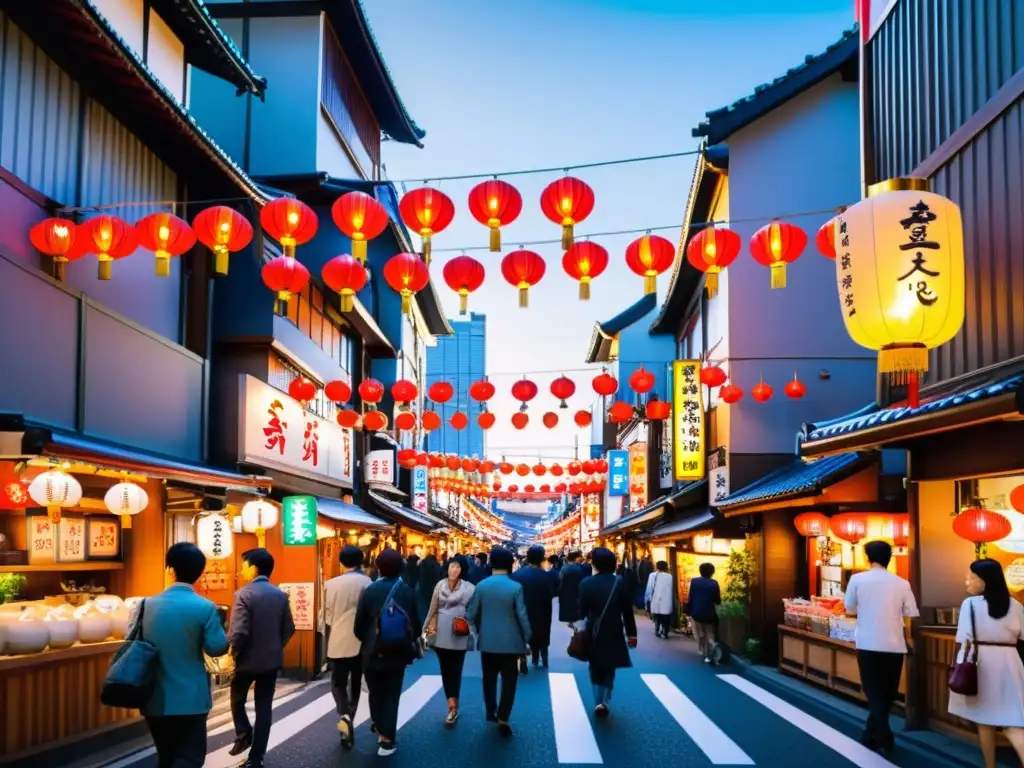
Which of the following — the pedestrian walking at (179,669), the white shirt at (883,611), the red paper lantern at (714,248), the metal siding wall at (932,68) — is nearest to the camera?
the pedestrian walking at (179,669)

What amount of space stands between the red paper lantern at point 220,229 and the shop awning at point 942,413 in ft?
25.5

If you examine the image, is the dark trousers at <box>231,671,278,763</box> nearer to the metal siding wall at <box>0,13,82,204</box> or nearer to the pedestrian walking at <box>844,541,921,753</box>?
the pedestrian walking at <box>844,541,921,753</box>

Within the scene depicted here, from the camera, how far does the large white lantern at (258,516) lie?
15672 mm

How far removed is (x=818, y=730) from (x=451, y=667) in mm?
4264

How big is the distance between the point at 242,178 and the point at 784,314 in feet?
42.1

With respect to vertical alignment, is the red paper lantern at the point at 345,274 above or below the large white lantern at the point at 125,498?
above

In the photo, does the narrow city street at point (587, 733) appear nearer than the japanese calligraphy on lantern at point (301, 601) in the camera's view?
Yes

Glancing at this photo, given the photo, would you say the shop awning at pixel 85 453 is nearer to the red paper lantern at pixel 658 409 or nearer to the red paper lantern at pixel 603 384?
the red paper lantern at pixel 603 384

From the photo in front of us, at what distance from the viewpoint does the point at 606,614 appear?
12.0m

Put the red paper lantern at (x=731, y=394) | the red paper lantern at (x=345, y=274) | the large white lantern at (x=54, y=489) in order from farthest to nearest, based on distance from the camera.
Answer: the red paper lantern at (x=731, y=394)
the red paper lantern at (x=345, y=274)
the large white lantern at (x=54, y=489)

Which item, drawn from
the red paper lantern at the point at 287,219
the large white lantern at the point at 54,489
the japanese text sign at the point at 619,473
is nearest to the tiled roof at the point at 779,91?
the red paper lantern at the point at 287,219

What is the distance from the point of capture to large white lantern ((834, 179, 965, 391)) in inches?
362

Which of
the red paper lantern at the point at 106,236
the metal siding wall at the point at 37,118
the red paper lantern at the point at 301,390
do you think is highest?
the metal siding wall at the point at 37,118

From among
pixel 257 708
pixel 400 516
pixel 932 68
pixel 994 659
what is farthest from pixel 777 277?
pixel 400 516
